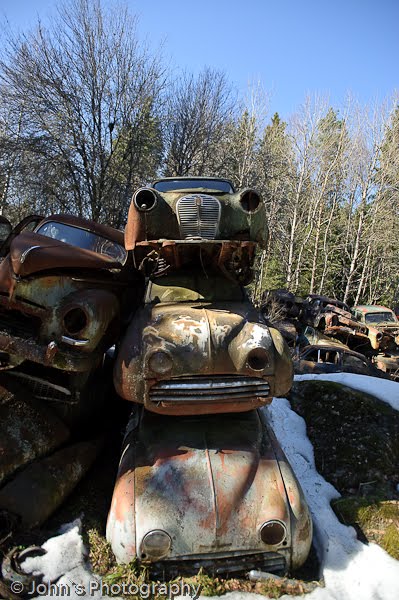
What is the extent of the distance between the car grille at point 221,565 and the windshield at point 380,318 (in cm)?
1619

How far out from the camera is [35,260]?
3.47 metres

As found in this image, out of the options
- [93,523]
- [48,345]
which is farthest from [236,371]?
[93,523]

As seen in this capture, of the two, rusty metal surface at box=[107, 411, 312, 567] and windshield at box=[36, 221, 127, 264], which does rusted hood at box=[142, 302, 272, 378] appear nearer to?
rusty metal surface at box=[107, 411, 312, 567]

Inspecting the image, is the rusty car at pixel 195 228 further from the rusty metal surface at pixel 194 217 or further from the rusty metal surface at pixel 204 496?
the rusty metal surface at pixel 204 496

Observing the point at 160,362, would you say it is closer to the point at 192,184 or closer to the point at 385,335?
the point at 192,184

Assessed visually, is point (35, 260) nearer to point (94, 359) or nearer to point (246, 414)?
point (94, 359)

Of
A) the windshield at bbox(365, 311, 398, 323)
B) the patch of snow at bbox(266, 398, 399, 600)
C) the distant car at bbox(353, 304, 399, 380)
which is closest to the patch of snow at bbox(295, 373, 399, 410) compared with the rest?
A: the patch of snow at bbox(266, 398, 399, 600)

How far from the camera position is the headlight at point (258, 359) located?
340cm

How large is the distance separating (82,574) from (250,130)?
74.5ft

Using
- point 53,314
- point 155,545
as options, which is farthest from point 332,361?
point 53,314

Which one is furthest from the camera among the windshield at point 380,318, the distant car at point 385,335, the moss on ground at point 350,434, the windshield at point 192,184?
the windshield at point 380,318

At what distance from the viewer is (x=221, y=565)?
326 centimetres

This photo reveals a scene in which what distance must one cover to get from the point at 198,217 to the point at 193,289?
78 centimetres

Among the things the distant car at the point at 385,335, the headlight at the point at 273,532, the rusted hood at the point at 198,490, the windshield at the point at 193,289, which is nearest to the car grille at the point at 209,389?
the rusted hood at the point at 198,490
